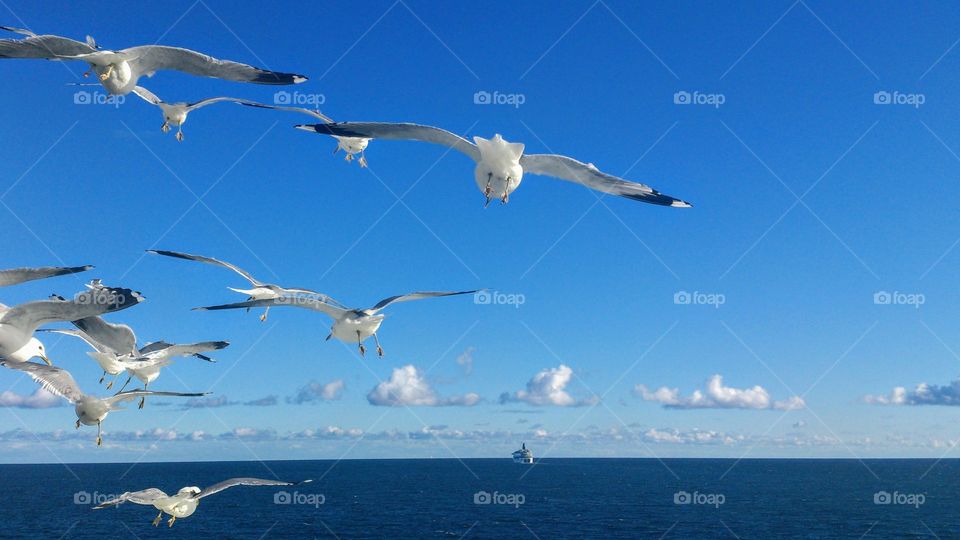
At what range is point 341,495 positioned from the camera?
147m

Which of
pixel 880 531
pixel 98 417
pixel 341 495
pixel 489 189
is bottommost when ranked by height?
pixel 98 417

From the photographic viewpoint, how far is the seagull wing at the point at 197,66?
1520 cm

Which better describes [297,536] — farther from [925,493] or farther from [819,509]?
[925,493]

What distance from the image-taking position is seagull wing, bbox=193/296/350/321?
517 inches

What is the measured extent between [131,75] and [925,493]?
170 m

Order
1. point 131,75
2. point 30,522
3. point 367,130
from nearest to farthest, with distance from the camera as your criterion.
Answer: point 367,130
point 131,75
point 30,522

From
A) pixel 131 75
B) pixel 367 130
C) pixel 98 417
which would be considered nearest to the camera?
pixel 367 130

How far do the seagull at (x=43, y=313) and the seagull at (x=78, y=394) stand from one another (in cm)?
163

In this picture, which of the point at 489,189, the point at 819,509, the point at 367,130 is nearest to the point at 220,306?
the point at 367,130
